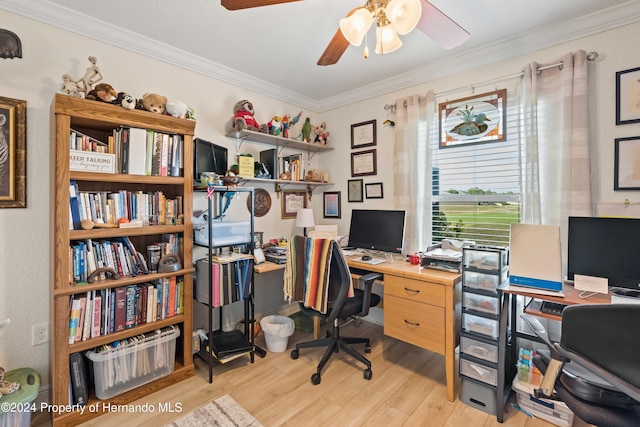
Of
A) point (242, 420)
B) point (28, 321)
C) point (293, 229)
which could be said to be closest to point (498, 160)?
point (293, 229)

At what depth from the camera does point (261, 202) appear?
300cm

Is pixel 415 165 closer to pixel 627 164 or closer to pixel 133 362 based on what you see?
pixel 627 164

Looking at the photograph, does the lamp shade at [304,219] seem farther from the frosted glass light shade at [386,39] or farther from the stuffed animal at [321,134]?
the frosted glass light shade at [386,39]

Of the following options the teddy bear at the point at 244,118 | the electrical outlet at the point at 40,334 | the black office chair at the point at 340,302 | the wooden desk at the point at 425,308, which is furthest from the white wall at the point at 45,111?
the black office chair at the point at 340,302

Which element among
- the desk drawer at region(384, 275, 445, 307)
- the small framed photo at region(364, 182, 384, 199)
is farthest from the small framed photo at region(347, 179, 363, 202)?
the desk drawer at region(384, 275, 445, 307)

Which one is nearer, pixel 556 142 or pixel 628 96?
pixel 628 96

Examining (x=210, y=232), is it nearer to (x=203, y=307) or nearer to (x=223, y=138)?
(x=203, y=307)

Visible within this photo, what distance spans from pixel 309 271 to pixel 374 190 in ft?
4.36

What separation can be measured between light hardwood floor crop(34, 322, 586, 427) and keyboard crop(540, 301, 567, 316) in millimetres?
687

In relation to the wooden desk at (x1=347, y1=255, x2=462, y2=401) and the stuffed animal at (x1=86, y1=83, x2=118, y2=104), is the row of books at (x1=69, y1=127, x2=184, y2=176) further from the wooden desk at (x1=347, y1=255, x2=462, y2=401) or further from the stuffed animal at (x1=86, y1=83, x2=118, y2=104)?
the wooden desk at (x1=347, y1=255, x2=462, y2=401)

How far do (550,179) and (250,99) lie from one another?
102 inches

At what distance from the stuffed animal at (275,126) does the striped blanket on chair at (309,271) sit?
121 centimetres

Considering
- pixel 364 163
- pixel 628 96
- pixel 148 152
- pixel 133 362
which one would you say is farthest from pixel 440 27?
pixel 133 362

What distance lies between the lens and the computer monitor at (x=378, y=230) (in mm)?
2557
